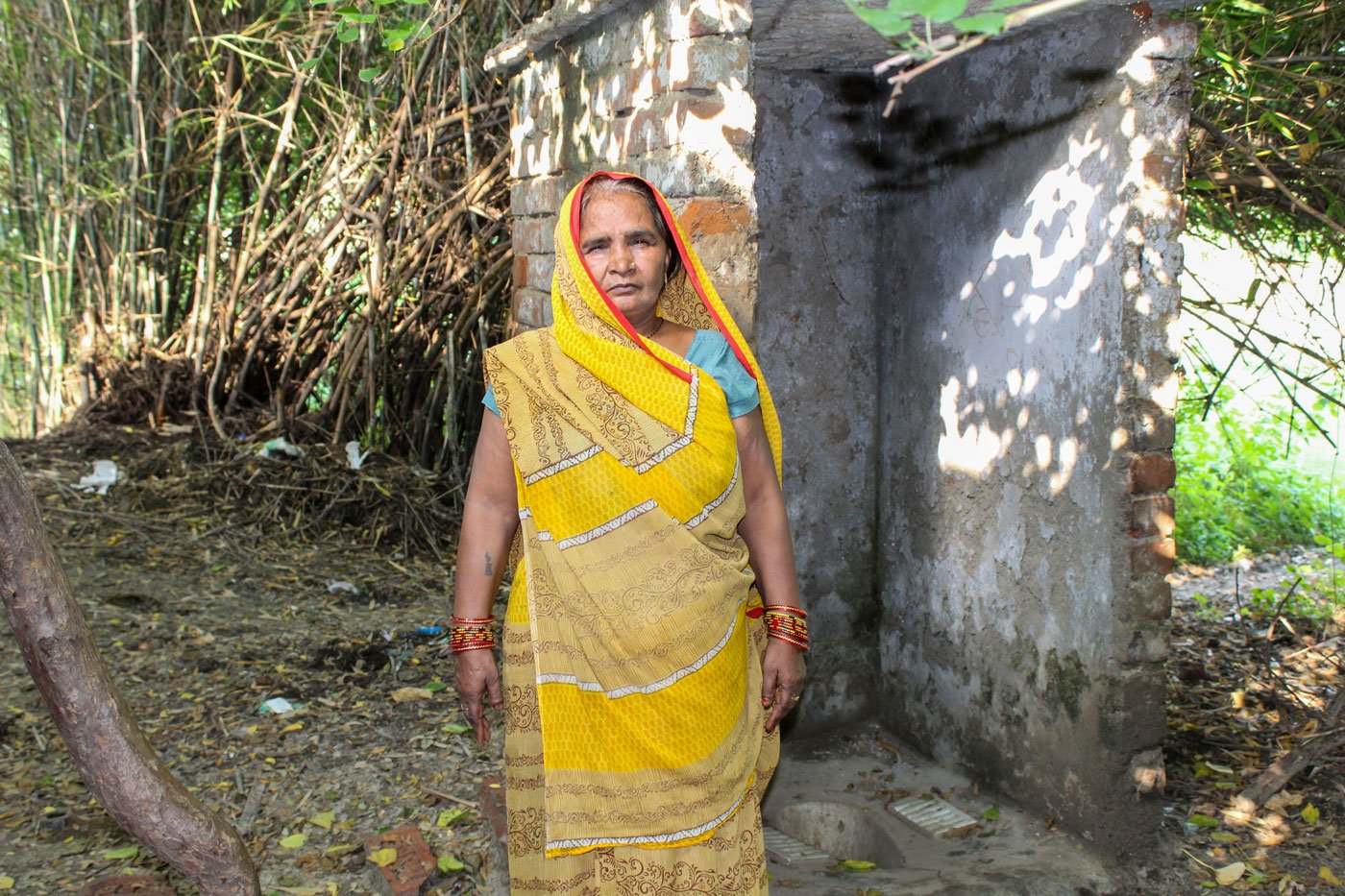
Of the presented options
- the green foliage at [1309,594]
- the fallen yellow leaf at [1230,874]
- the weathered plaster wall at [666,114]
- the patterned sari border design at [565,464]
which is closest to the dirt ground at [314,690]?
the fallen yellow leaf at [1230,874]

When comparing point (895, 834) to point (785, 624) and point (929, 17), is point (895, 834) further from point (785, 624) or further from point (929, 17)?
point (929, 17)

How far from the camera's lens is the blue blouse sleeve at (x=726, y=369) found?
2186mm

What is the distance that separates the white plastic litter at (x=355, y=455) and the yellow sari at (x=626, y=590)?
3.67 m

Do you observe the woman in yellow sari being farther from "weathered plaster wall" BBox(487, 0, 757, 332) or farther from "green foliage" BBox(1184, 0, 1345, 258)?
"green foliage" BBox(1184, 0, 1345, 258)

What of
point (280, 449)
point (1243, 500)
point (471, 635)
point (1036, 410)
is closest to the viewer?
point (471, 635)

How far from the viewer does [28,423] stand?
723 cm

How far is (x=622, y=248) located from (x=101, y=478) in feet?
14.3

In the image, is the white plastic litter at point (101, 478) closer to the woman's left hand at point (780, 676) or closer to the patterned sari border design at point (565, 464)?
the patterned sari border design at point (565, 464)

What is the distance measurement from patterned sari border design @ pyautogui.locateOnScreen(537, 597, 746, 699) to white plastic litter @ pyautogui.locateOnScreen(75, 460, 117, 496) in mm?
4163

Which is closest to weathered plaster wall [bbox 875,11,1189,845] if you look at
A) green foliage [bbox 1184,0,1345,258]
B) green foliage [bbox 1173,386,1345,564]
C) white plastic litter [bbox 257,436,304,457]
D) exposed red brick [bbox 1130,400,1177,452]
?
exposed red brick [bbox 1130,400,1177,452]

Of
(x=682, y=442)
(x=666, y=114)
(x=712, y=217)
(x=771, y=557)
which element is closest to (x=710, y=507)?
(x=682, y=442)

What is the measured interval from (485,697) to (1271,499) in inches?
227

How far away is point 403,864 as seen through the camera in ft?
9.45

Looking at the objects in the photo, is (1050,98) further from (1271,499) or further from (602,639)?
(1271,499)
